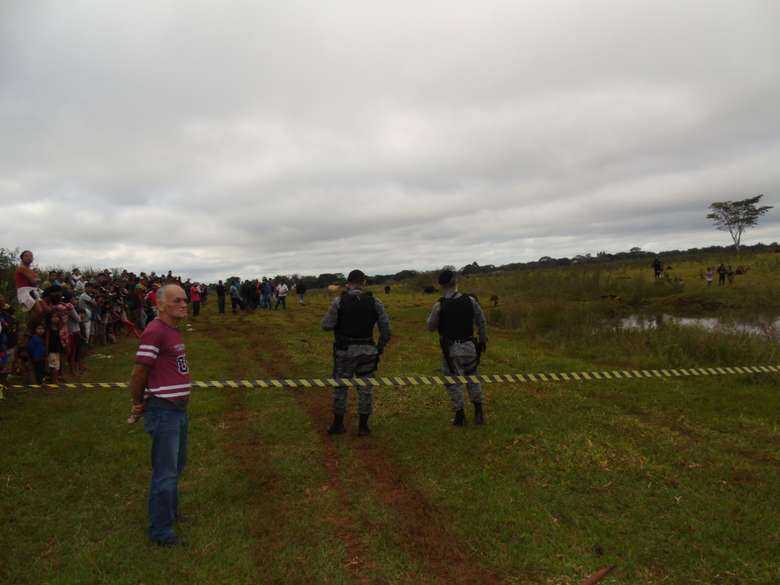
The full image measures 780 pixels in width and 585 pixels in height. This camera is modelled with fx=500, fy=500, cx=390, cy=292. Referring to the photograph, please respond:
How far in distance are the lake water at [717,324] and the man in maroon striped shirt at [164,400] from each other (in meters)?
15.2

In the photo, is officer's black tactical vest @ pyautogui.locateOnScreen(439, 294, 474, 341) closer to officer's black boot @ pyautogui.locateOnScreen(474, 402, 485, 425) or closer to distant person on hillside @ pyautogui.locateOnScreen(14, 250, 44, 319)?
officer's black boot @ pyautogui.locateOnScreen(474, 402, 485, 425)

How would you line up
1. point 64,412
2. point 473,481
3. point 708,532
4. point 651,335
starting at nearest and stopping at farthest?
point 708,532 → point 473,481 → point 64,412 → point 651,335

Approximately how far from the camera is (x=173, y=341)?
14.4 ft

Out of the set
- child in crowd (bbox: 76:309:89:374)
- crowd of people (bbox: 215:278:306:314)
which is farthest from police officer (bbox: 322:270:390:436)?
crowd of people (bbox: 215:278:306:314)

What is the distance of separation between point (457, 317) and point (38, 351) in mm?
8158

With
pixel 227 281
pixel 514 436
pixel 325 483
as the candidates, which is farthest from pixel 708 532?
pixel 227 281

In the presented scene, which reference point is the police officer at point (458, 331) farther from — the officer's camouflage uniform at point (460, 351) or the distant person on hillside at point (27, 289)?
the distant person on hillside at point (27, 289)

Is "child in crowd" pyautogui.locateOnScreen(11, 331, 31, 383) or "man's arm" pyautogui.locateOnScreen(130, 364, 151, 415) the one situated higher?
"man's arm" pyautogui.locateOnScreen(130, 364, 151, 415)

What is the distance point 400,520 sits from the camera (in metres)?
4.95

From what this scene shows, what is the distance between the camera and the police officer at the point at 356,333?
7.12 metres

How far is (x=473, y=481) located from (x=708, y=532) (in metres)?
2.29

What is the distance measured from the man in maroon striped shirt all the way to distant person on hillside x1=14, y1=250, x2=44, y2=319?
690 centimetres

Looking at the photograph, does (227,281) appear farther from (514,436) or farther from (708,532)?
(708,532)

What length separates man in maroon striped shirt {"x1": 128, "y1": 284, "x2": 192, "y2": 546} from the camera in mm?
4305
